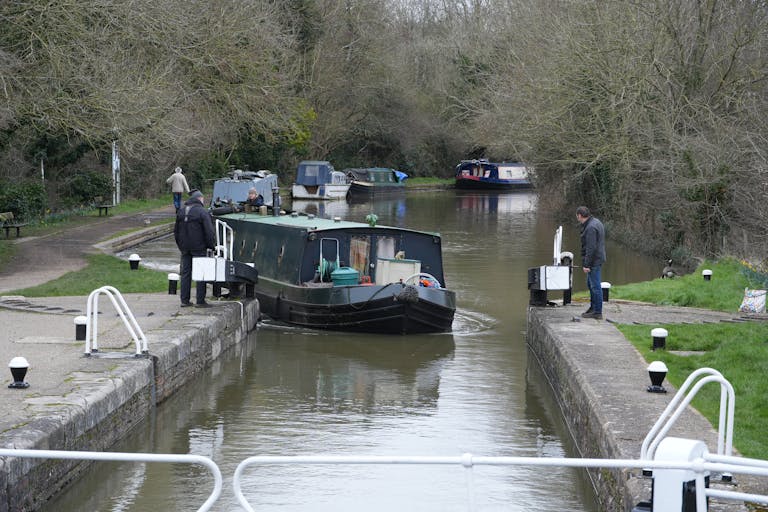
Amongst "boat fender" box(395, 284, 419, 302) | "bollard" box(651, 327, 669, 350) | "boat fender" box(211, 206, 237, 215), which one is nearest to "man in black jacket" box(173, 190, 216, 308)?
"boat fender" box(395, 284, 419, 302)

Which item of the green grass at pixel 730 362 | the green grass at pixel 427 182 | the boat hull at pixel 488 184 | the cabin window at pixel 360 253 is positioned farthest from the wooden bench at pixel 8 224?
the boat hull at pixel 488 184

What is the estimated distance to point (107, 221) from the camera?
94.7ft

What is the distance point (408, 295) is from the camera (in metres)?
15.1

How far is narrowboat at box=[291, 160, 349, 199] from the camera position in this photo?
154 feet

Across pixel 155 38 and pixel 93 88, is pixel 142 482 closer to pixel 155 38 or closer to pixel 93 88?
pixel 93 88

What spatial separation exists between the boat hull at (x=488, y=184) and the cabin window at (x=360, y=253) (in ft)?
139

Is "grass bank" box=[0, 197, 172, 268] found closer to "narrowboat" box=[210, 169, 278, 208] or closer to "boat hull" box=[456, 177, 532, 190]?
"narrowboat" box=[210, 169, 278, 208]

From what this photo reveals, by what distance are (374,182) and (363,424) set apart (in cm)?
4202

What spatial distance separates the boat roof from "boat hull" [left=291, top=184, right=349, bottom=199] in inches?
1070

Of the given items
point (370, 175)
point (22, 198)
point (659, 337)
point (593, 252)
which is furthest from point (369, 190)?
point (659, 337)

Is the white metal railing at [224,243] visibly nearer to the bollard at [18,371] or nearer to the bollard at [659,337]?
the bollard at [18,371]

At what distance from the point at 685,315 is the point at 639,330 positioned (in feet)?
Answer: 6.42

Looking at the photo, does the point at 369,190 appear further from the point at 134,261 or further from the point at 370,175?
the point at 134,261

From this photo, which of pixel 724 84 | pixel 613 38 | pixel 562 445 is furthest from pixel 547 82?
pixel 562 445
